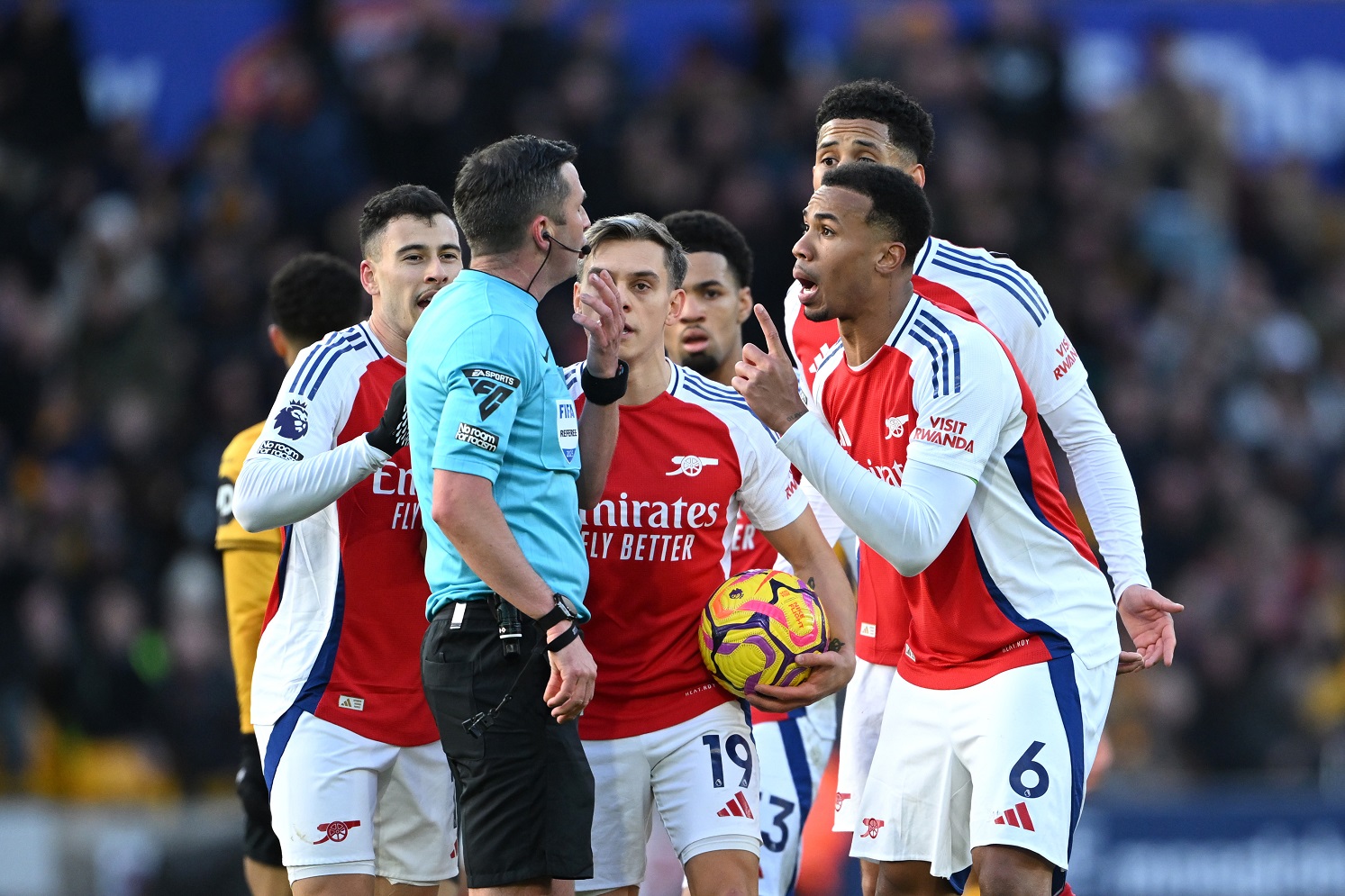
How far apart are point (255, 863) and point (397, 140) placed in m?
7.72

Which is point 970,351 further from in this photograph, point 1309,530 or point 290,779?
point 1309,530

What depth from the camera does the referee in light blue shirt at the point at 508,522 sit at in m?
4.62

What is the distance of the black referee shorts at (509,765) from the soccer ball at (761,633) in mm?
878

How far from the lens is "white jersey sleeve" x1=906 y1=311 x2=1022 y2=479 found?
17.1 ft

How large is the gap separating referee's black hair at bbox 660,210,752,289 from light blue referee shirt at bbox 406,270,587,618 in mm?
2396

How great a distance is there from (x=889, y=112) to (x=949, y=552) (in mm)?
1939

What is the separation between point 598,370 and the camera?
203 inches

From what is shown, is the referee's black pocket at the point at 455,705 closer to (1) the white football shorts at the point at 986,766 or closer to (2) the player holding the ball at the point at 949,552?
(2) the player holding the ball at the point at 949,552

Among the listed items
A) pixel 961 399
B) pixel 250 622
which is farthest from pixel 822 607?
pixel 250 622

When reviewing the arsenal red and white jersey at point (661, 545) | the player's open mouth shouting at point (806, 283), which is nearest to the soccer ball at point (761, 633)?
the arsenal red and white jersey at point (661, 545)

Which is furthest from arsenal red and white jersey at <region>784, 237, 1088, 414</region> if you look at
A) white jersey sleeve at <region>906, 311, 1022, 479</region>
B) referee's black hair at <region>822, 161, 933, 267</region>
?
white jersey sleeve at <region>906, 311, 1022, 479</region>

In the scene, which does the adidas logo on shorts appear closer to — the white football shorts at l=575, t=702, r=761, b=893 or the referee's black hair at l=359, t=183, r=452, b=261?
the white football shorts at l=575, t=702, r=761, b=893

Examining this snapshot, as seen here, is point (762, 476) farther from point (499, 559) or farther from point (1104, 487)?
point (499, 559)

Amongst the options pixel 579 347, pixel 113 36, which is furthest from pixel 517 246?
pixel 113 36
